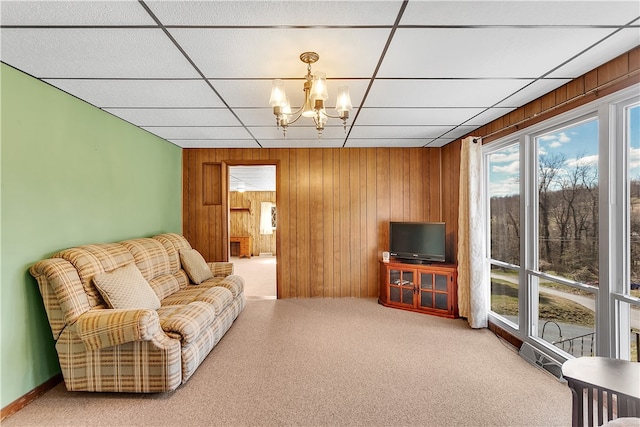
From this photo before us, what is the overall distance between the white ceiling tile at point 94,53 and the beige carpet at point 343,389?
2.38 meters

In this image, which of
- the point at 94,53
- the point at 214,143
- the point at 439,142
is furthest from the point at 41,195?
the point at 439,142

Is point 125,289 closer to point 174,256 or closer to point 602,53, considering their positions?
point 174,256

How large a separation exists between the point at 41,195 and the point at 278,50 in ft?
7.03

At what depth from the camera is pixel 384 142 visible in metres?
4.57

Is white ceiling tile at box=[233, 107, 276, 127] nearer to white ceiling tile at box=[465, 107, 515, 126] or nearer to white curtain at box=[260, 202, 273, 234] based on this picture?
white ceiling tile at box=[465, 107, 515, 126]

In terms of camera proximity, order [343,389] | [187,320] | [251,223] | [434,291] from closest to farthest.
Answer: [343,389] < [187,320] < [434,291] < [251,223]

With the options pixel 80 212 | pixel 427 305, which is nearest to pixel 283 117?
pixel 80 212

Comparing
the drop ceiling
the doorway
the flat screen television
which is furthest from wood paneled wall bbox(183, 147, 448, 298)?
the doorway

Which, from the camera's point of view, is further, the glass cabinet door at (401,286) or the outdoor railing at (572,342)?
the glass cabinet door at (401,286)

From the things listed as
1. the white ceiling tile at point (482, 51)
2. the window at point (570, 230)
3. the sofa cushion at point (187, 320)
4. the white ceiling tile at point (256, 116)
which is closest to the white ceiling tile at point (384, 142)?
the window at point (570, 230)

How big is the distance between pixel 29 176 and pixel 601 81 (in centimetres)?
421

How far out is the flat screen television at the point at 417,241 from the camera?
14.3 ft

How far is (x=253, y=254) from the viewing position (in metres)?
10.4

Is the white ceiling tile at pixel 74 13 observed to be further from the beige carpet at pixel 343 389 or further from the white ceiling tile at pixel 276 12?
the beige carpet at pixel 343 389
